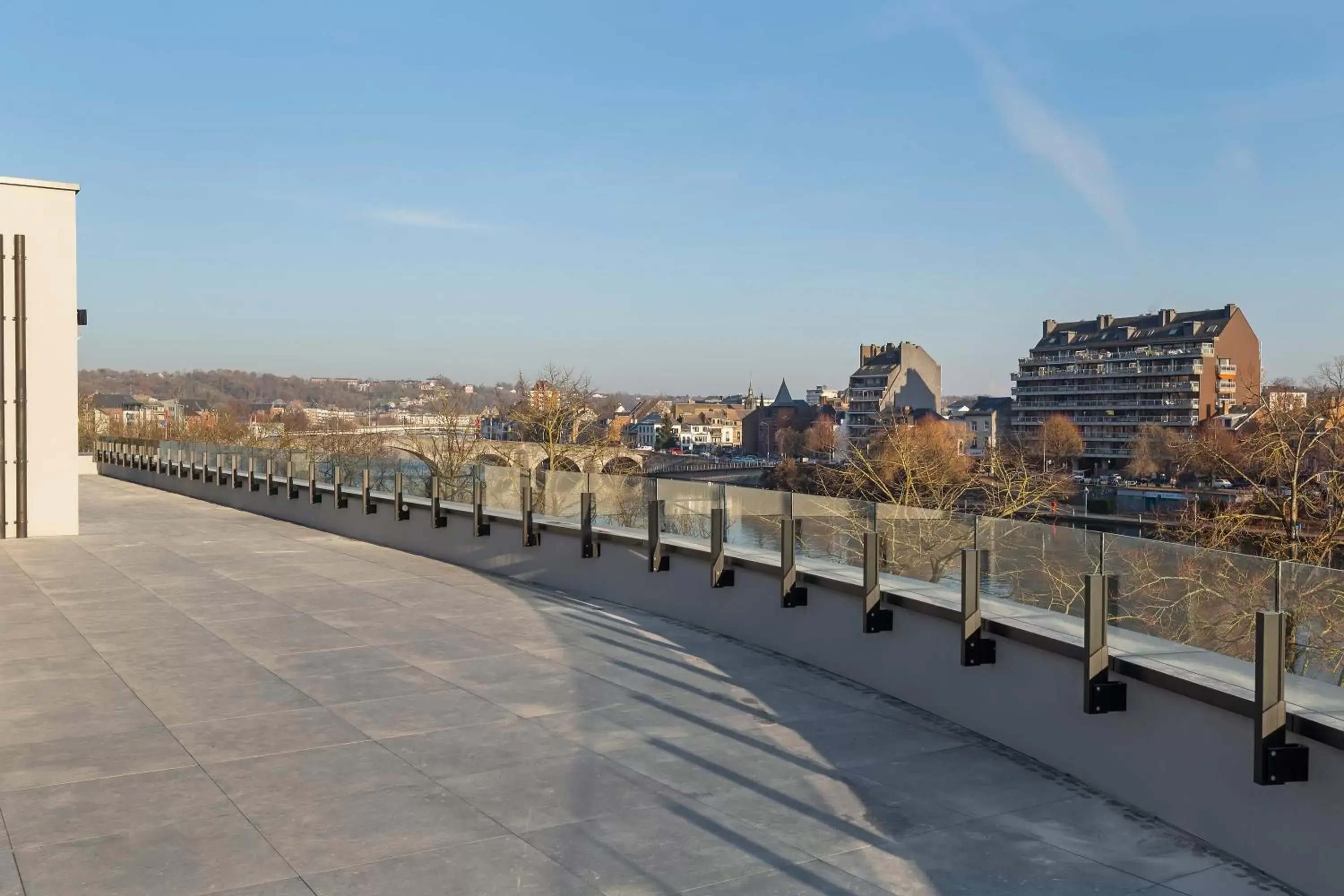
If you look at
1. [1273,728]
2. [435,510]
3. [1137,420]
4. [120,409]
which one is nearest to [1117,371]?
[1137,420]

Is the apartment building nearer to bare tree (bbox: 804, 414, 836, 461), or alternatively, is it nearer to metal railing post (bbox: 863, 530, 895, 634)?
bare tree (bbox: 804, 414, 836, 461)

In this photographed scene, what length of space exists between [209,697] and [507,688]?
7.53 ft

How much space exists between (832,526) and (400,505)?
1068 centimetres

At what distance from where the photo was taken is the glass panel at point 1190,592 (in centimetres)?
638

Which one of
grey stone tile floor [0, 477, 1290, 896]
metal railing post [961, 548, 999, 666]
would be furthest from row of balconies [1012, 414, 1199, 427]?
metal railing post [961, 548, 999, 666]

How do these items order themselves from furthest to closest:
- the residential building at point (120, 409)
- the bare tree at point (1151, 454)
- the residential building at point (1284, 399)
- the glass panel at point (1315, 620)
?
1. the bare tree at point (1151, 454)
2. the residential building at point (120, 409)
3. the residential building at point (1284, 399)
4. the glass panel at point (1315, 620)

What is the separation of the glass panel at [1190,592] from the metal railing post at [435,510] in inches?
475

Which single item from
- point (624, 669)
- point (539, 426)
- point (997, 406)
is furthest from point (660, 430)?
point (624, 669)

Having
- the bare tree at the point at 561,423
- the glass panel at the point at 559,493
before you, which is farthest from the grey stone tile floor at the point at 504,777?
the bare tree at the point at 561,423

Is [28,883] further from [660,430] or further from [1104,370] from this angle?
[660,430]

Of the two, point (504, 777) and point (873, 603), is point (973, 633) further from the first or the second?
point (504, 777)

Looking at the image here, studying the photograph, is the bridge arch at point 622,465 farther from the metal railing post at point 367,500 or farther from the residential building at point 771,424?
the residential building at point 771,424

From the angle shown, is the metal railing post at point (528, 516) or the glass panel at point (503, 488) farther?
the glass panel at point (503, 488)

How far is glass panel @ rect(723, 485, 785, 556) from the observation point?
11.0 meters
